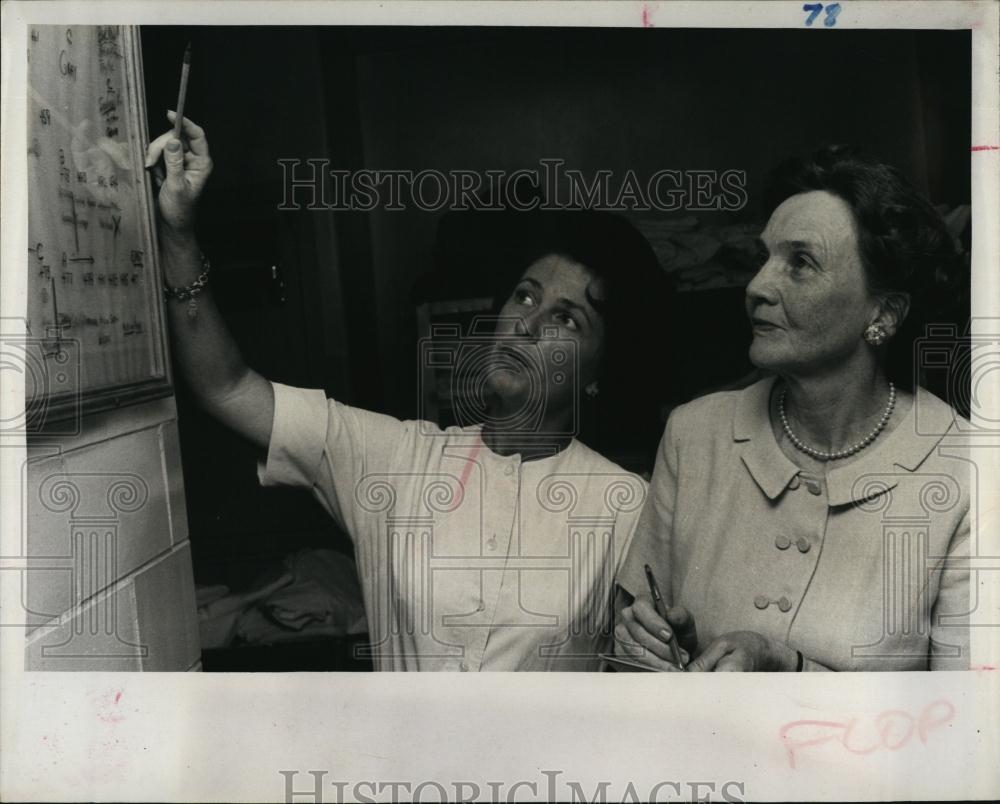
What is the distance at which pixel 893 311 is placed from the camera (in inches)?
103

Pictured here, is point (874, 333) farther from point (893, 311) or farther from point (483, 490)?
point (483, 490)

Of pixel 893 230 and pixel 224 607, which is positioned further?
pixel 224 607

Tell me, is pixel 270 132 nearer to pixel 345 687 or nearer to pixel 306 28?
pixel 306 28

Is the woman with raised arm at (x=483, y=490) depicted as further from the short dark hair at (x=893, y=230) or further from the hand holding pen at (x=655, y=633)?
the short dark hair at (x=893, y=230)

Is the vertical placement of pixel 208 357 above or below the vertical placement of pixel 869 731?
above

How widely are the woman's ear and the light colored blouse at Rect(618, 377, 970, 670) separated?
0.18 meters

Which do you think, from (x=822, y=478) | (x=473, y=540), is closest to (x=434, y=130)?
(x=473, y=540)

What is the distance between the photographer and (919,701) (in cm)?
269

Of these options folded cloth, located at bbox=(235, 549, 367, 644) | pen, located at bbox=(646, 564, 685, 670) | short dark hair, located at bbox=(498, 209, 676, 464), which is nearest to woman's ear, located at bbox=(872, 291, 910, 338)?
short dark hair, located at bbox=(498, 209, 676, 464)

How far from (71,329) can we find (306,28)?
917mm

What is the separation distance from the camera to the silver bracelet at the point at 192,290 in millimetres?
2635

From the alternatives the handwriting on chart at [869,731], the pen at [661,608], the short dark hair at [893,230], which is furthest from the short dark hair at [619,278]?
the handwriting on chart at [869,731]

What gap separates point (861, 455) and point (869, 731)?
676 mm

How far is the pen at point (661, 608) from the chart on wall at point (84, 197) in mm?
1371
